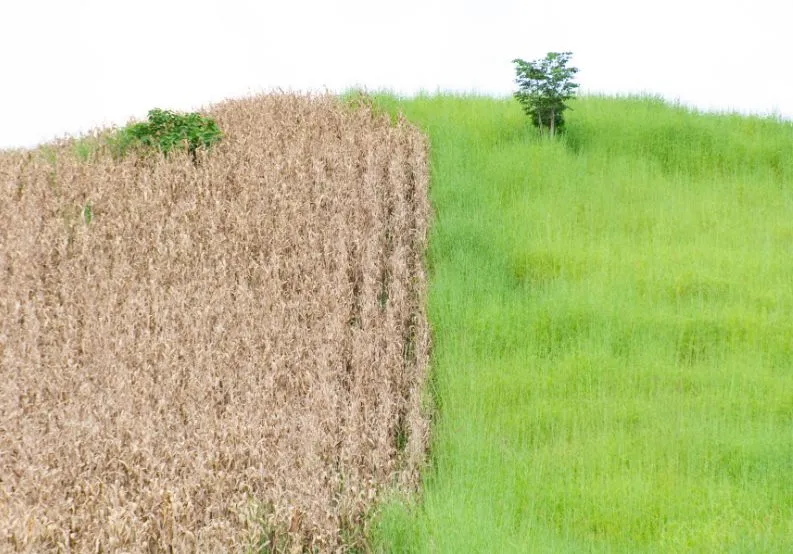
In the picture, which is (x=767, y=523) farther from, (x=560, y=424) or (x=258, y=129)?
(x=258, y=129)

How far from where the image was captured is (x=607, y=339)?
8.60 m

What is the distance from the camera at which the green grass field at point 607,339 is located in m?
6.25

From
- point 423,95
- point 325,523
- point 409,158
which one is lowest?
point 325,523

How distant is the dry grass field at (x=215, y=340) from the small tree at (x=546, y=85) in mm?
1758

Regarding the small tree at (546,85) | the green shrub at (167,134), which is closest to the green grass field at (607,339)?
the small tree at (546,85)

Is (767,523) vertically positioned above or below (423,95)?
below

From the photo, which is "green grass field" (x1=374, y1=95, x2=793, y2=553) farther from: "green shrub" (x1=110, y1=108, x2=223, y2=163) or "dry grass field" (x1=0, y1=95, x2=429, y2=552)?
"green shrub" (x1=110, y1=108, x2=223, y2=163)

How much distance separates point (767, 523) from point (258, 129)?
9.21m

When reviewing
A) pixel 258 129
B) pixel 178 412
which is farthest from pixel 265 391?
pixel 258 129

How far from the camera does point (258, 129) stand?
43.1ft

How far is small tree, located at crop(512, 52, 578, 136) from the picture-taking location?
1302 cm

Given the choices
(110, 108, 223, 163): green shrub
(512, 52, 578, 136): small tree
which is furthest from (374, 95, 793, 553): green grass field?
(110, 108, 223, 163): green shrub

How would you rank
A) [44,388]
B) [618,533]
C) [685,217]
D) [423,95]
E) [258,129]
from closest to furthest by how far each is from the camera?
1. [618,533]
2. [44,388]
3. [685,217]
4. [258,129]
5. [423,95]

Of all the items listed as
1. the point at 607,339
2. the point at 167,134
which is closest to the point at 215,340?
the point at 607,339
